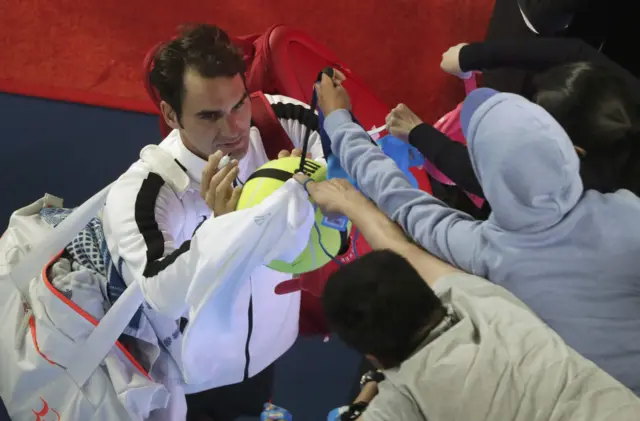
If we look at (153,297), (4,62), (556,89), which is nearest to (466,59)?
(556,89)

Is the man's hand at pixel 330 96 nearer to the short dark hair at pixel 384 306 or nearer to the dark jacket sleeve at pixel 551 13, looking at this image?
the short dark hair at pixel 384 306

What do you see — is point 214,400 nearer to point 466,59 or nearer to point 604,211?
point 466,59

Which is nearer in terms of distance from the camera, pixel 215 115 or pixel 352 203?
pixel 352 203

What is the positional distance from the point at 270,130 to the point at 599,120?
2.41ft

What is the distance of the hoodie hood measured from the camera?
0.72m

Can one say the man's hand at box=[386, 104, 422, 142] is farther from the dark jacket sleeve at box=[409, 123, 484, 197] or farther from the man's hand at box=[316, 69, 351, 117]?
the man's hand at box=[316, 69, 351, 117]

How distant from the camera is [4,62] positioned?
208 cm

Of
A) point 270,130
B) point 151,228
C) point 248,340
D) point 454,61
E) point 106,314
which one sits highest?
point 454,61

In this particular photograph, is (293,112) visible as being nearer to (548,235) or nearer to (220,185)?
(220,185)

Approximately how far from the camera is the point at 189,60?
1.20m

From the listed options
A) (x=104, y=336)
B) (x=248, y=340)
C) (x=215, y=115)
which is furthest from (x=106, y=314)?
(x=215, y=115)

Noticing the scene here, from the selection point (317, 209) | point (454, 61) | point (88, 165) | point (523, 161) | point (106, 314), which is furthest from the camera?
point (88, 165)

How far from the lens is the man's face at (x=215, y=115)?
47.4 inches

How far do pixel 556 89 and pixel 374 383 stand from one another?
562mm
